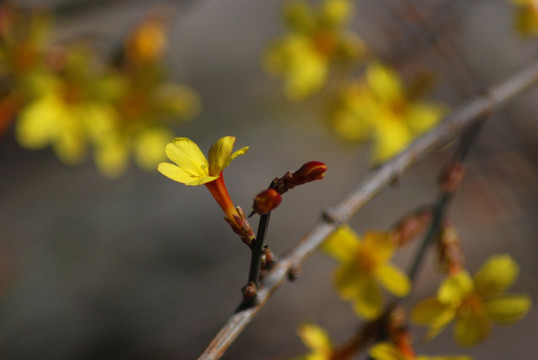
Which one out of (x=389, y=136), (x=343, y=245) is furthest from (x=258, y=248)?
(x=389, y=136)

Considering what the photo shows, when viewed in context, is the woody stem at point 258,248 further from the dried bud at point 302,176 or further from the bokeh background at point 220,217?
the bokeh background at point 220,217

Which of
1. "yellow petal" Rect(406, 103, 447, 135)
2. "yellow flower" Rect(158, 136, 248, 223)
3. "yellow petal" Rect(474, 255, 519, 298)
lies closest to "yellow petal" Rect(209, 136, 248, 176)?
"yellow flower" Rect(158, 136, 248, 223)

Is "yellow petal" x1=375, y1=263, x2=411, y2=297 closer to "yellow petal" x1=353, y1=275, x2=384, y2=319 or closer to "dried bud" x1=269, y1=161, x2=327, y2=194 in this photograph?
"yellow petal" x1=353, y1=275, x2=384, y2=319

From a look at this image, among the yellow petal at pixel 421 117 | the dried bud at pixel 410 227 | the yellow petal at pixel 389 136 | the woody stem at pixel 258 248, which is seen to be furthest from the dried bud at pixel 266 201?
the yellow petal at pixel 421 117

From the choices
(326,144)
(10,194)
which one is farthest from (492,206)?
(10,194)

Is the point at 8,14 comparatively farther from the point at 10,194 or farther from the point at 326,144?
the point at 326,144

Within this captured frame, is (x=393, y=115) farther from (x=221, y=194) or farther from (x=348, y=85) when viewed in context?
(x=221, y=194)

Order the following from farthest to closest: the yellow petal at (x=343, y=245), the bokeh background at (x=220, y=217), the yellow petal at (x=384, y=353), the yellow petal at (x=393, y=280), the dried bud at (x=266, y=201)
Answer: the bokeh background at (x=220, y=217) < the yellow petal at (x=343, y=245) < the yellow petal at (x=393, y=280) < the yellow petal at (x=384, y=353) < the dried bud at (x=266, y=201)
